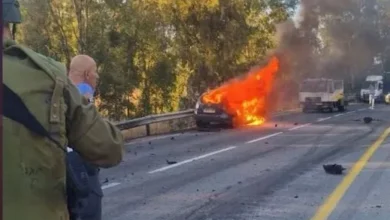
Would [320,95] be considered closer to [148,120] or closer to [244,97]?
[244,97]

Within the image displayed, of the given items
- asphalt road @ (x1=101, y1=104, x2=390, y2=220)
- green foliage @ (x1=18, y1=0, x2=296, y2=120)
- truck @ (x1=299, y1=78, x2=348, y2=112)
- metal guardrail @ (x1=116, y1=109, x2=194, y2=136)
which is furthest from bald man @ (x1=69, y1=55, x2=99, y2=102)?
truck @ (x1=299, y1=78, x2=348, y2=112)

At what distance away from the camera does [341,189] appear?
404 inches

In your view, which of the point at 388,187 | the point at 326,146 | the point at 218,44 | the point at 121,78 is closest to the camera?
the point at 388,187

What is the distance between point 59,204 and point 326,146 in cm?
1575

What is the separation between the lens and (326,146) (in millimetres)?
17562

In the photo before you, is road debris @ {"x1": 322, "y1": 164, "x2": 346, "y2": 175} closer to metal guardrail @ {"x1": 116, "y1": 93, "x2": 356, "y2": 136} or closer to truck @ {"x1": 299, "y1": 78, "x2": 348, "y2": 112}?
metal guardrail @ {"x1": 116, "y1": 93, "x2": 356, "y2": 136}

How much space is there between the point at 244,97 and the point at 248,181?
16.5 meters

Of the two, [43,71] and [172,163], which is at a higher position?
[43,71]

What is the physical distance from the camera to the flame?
84.4 ft

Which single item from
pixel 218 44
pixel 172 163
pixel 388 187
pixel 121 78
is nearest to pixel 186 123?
pixel 121 78

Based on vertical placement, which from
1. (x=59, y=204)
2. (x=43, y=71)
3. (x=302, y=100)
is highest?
(x=43, y=71)

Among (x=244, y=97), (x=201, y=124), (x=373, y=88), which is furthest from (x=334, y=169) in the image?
(x=373, y=88)

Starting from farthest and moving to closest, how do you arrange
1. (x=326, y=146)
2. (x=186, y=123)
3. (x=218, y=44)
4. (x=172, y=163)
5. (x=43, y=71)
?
1. (x=218, y=44)
2. (x=186, y=123)
3. (x=326, y=146)
4. (x=172, y=163)
5. (x=43, y=71)

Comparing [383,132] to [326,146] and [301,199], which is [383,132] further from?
[301,199]
